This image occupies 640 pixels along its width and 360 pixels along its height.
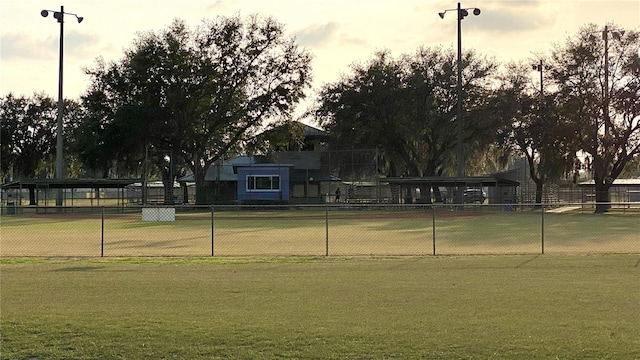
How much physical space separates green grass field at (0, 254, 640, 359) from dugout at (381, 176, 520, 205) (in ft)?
128

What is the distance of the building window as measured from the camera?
61000mm

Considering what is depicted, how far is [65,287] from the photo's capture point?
40.0ft

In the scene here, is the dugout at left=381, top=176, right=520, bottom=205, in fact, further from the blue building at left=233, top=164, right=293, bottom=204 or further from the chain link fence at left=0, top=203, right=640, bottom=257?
the chain link fence at left=0, top=203, right=640, bottom=257

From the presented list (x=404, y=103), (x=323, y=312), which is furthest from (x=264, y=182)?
(x=323, y=312)

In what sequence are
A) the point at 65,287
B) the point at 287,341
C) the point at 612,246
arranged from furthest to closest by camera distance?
the point at 612,246 → the point at 65,287 → the point at 287,341

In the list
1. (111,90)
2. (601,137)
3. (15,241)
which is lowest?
(15,241)

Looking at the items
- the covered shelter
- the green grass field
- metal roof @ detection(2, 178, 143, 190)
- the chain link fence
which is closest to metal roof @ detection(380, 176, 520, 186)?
the covered shelter

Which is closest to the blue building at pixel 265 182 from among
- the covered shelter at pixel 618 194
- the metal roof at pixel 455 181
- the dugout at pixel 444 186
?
the dugout at pixel 444 186

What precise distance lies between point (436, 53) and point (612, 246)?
42.1 metres

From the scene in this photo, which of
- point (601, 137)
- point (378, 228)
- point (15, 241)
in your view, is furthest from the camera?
point (601, 137)

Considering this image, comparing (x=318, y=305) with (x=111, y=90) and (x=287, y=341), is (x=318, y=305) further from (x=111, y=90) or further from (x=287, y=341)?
(x=111, y=90)

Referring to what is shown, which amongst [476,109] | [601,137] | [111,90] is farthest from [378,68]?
[111,90]

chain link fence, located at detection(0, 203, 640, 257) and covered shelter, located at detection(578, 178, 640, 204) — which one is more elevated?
covered shelter, located at detection(578, 178, 640, 204)

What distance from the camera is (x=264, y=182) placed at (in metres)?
61.1
